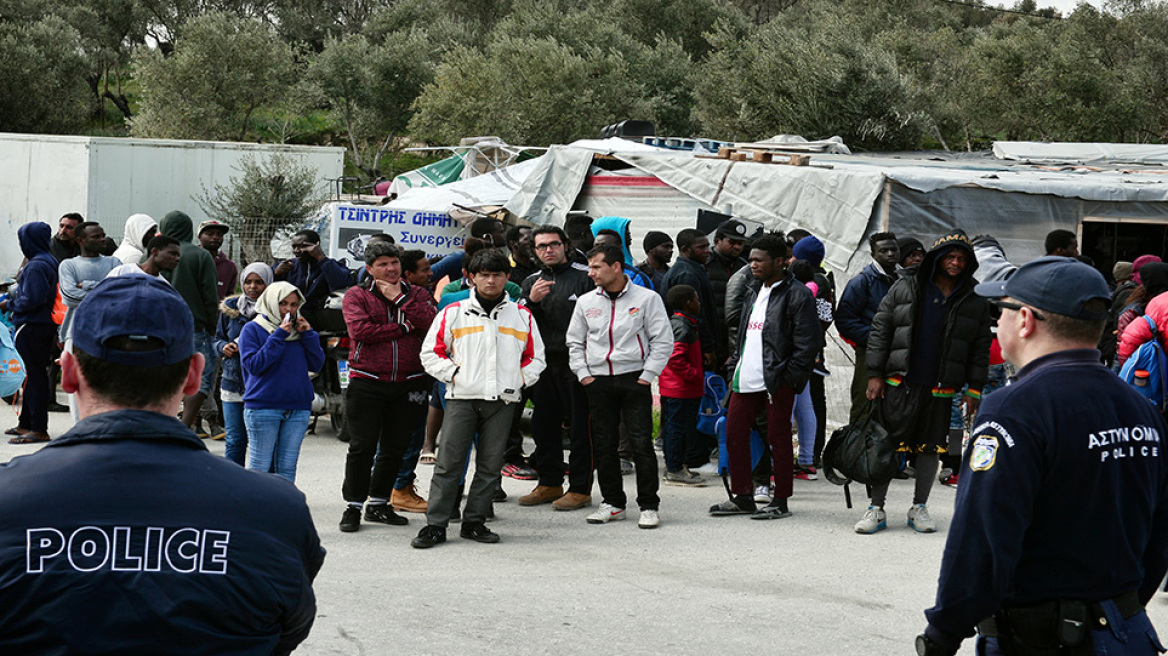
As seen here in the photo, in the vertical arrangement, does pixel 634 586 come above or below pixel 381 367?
below

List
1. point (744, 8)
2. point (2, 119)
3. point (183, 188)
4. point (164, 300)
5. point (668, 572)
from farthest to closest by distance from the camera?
1. point (744, 8)
2. point (2, 119)
3. point (183, 188)
4. point (668, 572)
5. point (164, 300)

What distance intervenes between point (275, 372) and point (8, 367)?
200cm

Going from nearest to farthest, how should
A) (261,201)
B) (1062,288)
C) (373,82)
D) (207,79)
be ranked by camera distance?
(1062,288) → (261,201) → (207,79) → (373,82)

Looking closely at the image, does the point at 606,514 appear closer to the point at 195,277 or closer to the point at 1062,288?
the point at 195,277

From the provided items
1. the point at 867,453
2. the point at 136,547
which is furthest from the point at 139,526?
the point at 867,453

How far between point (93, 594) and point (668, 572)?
5.23 m

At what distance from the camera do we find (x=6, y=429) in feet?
36.7

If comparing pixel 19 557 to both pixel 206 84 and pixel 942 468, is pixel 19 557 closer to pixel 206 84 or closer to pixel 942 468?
pixel 942 468

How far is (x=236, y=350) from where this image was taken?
871cm

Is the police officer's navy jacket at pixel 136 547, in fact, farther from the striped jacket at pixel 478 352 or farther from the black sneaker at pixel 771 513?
the black sneaker at pixel 771 513

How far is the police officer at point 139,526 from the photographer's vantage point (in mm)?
2188

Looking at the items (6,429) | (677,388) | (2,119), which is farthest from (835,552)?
(2,119)

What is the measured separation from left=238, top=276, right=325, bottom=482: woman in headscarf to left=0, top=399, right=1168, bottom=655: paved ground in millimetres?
722

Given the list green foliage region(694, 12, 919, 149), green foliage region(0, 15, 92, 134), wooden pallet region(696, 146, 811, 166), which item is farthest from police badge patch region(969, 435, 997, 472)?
green foliage region(0, 15, 92, 134)
